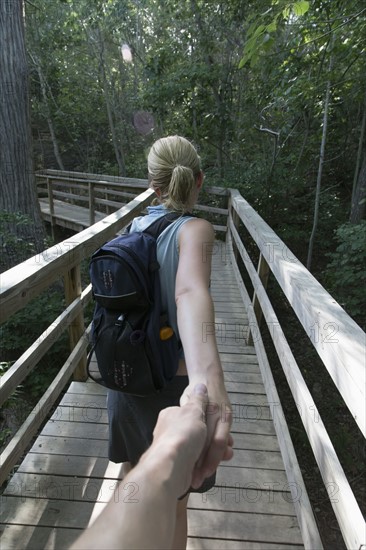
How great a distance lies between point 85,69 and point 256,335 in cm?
1613

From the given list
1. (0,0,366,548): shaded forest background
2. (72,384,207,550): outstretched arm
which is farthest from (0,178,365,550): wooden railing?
(0,0,366,548): shaded forest background

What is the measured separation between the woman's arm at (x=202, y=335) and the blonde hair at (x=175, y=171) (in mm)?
127

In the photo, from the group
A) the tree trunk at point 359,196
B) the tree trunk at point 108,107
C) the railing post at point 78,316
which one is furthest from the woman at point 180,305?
the tree trunk at point 108,107

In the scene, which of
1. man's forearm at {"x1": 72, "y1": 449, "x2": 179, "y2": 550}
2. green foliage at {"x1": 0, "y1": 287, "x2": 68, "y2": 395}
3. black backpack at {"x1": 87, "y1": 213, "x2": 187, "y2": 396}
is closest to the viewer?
man's forearm at {"x1": 72, "y1": 449, "x2": 179, "y2": 550}

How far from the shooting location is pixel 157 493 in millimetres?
461

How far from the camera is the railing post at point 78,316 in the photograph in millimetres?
2242

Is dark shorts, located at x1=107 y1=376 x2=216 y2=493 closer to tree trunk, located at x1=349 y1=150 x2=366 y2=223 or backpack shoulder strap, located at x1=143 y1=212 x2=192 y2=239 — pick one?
backpack shoulder strap, located at x1=143 y1=212 x2=192 y2=239

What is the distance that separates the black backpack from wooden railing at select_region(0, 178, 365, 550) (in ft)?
1.13

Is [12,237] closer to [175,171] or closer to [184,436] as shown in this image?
[175,171]

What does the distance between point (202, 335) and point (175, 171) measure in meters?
0.58

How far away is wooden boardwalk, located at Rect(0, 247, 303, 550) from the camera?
Result: 63.4 inches

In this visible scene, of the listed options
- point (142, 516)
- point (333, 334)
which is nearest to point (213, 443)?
point (142, 516)

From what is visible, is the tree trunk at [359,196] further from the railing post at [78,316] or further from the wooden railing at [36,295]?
the railing post at [78,316]

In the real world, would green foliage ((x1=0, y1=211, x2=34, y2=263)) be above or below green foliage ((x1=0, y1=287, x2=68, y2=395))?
above
